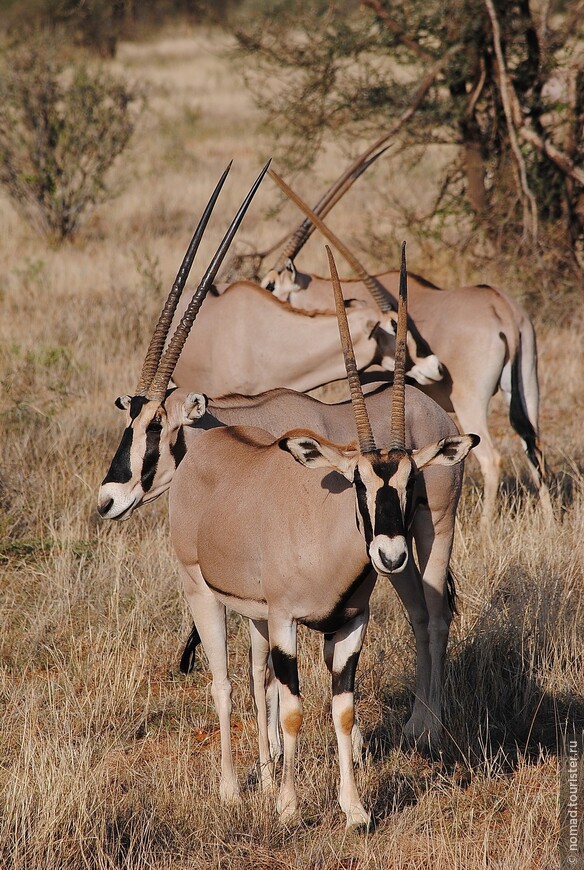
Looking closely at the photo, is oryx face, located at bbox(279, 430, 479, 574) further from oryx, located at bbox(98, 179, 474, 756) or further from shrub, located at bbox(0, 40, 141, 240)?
shrub, located at bbox(0, 40, 141, 240)

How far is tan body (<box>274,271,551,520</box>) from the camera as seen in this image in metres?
7.04

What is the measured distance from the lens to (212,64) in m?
36.0

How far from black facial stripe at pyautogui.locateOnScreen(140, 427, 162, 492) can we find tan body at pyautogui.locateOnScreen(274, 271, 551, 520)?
2.58 meters

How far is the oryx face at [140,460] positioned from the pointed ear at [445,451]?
1.71m

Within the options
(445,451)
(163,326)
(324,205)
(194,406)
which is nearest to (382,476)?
(445,451)

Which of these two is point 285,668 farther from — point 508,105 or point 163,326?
point 508,105

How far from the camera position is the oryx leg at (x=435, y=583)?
4.65 metres

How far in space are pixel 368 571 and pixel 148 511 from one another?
3.27 meters

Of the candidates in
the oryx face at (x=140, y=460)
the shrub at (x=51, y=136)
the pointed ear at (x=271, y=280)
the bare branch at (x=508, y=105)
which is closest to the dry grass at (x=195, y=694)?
the oryx face at (x=140, y=460)

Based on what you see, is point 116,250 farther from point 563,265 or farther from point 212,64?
point 212,64

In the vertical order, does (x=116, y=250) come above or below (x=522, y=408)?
above

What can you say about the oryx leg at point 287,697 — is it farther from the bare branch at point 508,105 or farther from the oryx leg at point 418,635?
the bare branch at point 508,105

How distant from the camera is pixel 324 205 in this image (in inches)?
345

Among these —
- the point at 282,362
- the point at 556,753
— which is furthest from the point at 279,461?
the point at 282,362
